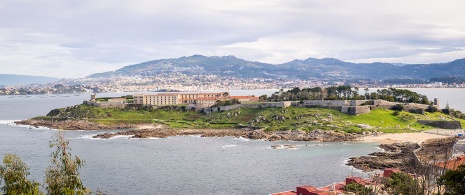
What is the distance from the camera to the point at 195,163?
4803cm

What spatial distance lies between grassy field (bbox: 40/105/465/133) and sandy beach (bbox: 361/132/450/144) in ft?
10.8

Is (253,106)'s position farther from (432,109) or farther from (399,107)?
(432,109)

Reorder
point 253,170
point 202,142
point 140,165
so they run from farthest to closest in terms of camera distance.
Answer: point 202,142 < point 140,165 < point 253,170

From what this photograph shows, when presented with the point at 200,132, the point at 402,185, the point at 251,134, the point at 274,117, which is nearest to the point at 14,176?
the point at 402,185

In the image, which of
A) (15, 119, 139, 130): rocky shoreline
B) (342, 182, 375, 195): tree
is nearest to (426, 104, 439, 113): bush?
(15, 119, 139, 130): rocky shoreline

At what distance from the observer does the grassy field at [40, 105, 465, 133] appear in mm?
69312

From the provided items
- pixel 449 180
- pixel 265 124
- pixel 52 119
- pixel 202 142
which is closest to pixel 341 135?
pixel 265 124

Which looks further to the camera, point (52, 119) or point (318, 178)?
point (52, 119)

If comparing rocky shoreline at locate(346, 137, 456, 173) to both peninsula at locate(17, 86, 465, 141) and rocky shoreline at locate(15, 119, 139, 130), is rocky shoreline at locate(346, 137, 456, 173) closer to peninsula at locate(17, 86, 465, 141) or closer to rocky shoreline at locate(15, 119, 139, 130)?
peninsula at locate(17, 86, 465, 141)

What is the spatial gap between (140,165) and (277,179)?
15.4 m

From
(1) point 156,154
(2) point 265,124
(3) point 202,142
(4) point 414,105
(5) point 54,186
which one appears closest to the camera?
(5) point 54,186

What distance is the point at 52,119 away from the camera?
298 feet

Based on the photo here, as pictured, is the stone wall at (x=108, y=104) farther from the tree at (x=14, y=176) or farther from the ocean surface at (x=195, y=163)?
the tree at (x=14, y=176)

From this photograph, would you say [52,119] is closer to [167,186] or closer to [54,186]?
[167,186]
